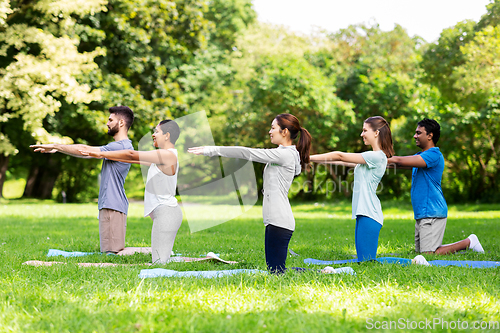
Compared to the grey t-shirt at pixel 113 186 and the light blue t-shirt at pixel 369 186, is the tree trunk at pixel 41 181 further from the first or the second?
the light blue t-shirt at pixel 369 186

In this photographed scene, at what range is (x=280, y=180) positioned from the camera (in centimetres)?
484

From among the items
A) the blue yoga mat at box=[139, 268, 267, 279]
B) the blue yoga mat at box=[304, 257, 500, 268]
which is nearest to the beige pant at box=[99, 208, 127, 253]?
the blue yoga mat at box=[139, 268, 267, 279]

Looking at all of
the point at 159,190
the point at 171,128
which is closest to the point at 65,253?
the point at 159,190

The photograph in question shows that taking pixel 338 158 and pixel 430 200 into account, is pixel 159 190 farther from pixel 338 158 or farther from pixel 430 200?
pixel 430 200

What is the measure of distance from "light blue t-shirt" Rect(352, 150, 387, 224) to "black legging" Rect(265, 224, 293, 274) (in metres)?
1.45

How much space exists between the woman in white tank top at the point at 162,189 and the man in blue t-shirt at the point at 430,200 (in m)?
3.92

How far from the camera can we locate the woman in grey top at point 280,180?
475 cm

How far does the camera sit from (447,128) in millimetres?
20984

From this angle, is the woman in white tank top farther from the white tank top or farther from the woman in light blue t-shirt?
the woman in light blue t-shirt

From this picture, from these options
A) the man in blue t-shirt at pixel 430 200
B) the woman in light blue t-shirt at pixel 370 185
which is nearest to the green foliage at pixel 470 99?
the man in blue t-shirt at pixel 430 200

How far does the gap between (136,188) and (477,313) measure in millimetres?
49881

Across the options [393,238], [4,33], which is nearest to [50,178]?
[4,33]

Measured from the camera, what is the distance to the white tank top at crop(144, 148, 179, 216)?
588 centimetres

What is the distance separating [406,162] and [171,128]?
12.2ft
